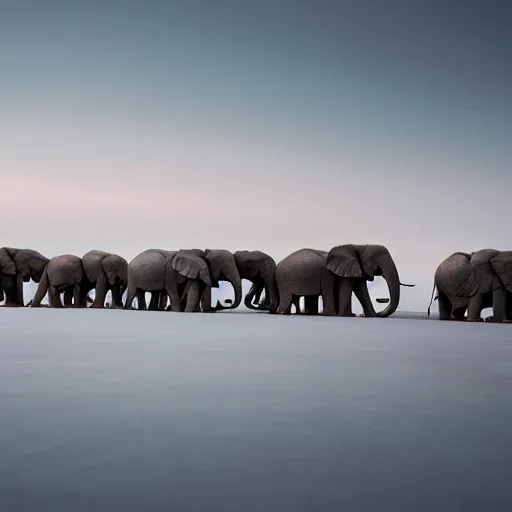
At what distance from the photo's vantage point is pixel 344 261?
382 inches

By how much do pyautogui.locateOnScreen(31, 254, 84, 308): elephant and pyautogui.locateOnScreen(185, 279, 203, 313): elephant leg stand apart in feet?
11.2

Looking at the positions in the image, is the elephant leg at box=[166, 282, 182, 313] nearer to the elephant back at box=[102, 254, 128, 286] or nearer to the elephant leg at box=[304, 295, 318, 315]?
the elephant back at box=[102, 254, 128, 286]

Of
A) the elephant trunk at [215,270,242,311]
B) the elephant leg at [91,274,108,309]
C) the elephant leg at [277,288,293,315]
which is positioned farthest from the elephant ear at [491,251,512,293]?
A: the elephant leg at [91,274,108,309]

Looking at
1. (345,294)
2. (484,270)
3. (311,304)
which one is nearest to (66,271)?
(311,304)

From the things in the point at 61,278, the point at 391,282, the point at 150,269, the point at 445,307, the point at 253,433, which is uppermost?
the point at 150,269

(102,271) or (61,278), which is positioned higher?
(102,271)

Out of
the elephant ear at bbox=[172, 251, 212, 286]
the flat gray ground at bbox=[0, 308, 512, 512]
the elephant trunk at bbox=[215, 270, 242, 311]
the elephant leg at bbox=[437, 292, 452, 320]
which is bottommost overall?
the flat gray ground at bbox=[0, 308, 512, 512]

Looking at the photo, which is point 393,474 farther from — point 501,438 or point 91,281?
point 91,281

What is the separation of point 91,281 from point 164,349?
10160mm

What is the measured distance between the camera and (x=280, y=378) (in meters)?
2.85

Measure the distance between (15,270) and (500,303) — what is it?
9.94 meters

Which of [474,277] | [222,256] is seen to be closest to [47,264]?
[222,256]

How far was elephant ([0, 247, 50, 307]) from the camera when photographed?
45.7ft

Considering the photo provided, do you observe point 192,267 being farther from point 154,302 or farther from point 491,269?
point 491,269
